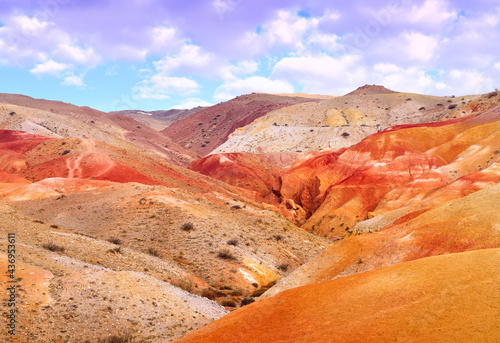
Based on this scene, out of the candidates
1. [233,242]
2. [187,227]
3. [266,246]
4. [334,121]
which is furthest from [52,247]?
[334,121]

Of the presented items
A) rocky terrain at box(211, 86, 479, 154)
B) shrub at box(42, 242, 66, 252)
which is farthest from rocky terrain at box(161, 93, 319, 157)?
shrub at box(42, 242, 66, 252)

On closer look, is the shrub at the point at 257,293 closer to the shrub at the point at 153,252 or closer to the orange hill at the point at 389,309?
the shrub at the point at 153,252

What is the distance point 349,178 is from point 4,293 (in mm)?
45468

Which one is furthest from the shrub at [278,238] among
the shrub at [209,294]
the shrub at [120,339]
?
the shrub at [120,339]

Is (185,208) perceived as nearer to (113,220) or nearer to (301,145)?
(113,220)

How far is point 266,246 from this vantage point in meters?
28.1

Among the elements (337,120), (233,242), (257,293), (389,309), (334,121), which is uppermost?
(337,120)

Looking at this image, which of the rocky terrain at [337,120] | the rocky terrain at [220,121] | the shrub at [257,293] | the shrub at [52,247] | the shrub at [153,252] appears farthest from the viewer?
the rocky terrain at [220,121]

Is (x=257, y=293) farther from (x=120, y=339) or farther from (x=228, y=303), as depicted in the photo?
(x=120, y=339)

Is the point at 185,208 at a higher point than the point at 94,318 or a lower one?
higher

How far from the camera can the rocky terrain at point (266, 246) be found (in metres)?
9.22

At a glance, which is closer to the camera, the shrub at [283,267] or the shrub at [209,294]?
the shrub at [209,294]

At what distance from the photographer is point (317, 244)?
32594 mm

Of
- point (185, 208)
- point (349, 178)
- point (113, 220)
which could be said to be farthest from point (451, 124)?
point (113, 220)
